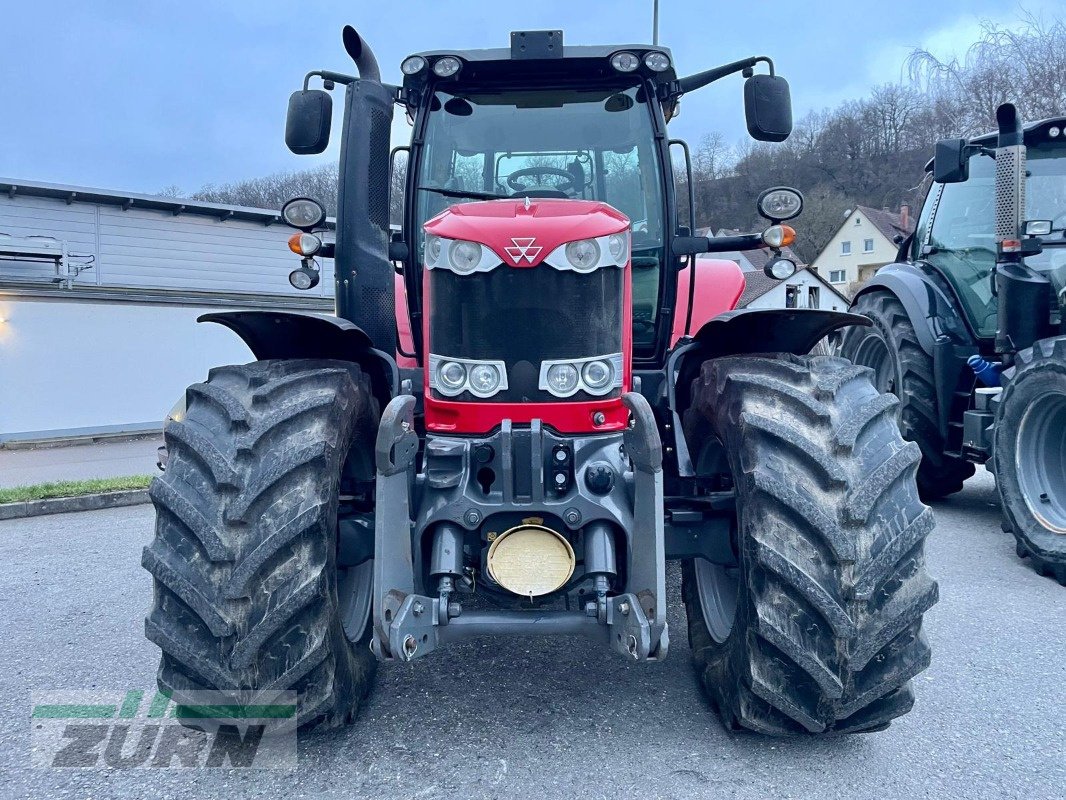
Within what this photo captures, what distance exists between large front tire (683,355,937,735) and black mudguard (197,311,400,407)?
1322mm

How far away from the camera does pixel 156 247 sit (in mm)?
18406

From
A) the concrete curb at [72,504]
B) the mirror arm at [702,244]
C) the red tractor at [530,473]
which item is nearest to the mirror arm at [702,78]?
the red tractor at [530,473]

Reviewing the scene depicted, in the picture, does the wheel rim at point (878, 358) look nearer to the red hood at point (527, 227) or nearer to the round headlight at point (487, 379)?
the red hood at point (527, 227)

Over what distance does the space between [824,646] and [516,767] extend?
0.96m

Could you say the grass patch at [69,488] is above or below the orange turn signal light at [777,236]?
below

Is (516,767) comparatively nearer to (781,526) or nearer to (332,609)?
(332,609)

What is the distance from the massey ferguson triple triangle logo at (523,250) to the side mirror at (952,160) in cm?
387

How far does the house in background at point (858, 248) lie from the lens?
1956 inches

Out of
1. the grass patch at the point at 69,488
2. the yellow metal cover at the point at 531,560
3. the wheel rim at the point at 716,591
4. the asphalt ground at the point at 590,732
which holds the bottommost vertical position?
the grass patch at the point at 69,488

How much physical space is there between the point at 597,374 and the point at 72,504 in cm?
627

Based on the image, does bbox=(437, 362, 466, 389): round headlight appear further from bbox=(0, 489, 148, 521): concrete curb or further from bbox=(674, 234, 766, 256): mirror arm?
bbox=(0, 489, 148, 521): concrete curb

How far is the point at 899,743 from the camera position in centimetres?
244

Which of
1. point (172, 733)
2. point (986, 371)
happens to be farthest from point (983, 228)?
point (172, 733)

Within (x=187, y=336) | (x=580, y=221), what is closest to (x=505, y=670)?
(x=580, y=221)
